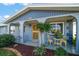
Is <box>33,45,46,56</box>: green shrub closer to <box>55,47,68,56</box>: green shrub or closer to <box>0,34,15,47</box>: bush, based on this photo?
<box>55,47,68,56</box>: green shrub

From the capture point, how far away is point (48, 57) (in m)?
4.42

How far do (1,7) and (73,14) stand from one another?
63.8 inches

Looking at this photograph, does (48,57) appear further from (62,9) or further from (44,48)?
(62,9)

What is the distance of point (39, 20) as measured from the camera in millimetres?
4465

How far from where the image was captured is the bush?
4.50 meters

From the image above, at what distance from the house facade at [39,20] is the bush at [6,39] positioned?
0.10 metres

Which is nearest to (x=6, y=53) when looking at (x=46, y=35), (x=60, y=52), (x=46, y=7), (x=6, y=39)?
(x=6, y=39)

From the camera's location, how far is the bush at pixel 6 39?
4504 millimetres

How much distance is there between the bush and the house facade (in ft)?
0.33

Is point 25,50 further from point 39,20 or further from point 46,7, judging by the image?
point 46,7

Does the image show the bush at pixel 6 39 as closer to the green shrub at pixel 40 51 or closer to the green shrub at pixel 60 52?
the green shrub at pixel 40 51

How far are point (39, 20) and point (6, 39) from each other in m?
0.88

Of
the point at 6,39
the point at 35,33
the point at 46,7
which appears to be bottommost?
the point at 6,39

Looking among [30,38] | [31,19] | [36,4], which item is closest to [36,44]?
[30,38]
